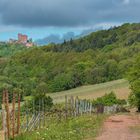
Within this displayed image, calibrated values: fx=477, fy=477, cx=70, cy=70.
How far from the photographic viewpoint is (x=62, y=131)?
81.8ft

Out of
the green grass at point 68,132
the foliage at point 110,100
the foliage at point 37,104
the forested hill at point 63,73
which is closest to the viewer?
the green grass at point 68,132

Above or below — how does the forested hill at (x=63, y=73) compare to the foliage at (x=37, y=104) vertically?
above

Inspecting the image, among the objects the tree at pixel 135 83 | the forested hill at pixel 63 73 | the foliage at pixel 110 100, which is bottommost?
the foliage at pixel 110 100

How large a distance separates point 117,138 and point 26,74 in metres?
160

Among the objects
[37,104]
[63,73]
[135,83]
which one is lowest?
[37,104]

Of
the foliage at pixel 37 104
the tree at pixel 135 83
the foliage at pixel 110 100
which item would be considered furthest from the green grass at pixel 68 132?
the foliage at pixel 110 100

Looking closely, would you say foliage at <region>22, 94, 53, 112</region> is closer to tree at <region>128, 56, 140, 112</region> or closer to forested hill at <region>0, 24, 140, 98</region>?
tree at <region>128, 56, 140, 112</region>

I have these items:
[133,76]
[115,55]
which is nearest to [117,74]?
[115,55]

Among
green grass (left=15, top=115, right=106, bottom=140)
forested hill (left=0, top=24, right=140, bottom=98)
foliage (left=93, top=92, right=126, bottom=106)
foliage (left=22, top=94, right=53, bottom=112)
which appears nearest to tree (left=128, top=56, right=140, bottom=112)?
foliage (left=22, top=94, right=53, bottom=112)

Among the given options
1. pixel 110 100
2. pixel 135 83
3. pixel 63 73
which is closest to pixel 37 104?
pixel 135 83

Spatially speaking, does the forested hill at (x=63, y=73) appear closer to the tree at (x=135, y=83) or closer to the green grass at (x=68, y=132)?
the tree at (x=135, y=83)

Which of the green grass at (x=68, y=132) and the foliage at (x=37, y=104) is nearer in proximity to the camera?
the green grass at (x=68, y=132)

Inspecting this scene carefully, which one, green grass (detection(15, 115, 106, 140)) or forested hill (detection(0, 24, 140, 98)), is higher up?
forested hill (detection(0, 24, 140, 98))

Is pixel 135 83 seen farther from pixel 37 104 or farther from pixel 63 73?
pixel 63 73
